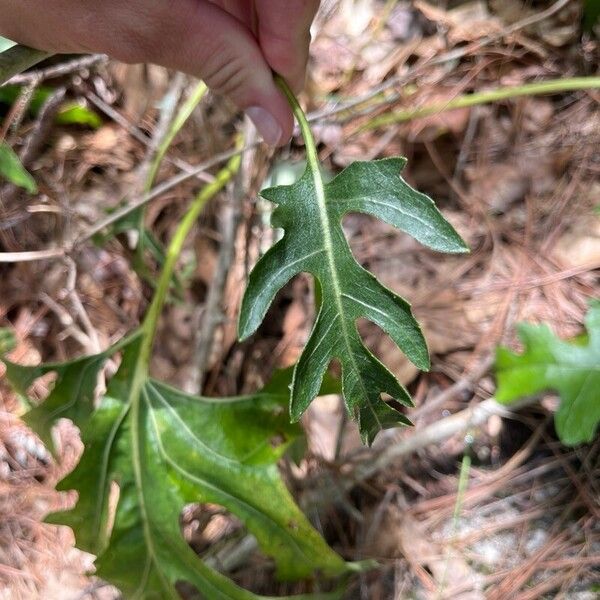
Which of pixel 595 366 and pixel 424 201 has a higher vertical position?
pixel 424 201

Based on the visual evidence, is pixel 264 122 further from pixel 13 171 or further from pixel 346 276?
pixel 13 171

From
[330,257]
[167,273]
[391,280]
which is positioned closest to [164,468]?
[167,273]

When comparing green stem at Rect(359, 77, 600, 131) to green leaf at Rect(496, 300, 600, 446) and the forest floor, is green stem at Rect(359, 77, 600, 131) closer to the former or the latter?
the forest floor

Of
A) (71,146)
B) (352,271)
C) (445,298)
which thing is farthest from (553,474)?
(71,146)

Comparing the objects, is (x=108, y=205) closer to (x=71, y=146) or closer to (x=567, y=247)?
(x=71, y=146)

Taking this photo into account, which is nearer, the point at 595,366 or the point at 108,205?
the point at 595,366
